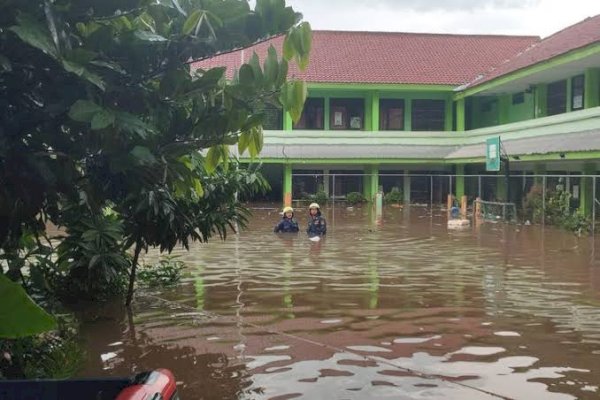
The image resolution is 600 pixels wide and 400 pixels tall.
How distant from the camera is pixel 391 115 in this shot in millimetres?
35375

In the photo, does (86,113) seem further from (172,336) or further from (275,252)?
(275,252)

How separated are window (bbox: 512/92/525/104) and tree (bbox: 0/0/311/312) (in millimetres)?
28911

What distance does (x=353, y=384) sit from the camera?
5250 mm

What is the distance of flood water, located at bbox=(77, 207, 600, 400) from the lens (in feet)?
17.4

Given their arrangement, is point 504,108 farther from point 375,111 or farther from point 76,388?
point 76,388

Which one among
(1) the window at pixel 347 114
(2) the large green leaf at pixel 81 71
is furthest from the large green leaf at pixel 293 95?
(1) the window at pixel 347 114

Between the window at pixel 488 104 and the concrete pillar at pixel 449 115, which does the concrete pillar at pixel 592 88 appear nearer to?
the window at pixel 488 104

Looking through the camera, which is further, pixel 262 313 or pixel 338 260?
pixel 338 260

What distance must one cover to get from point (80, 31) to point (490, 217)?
2213 centimetres

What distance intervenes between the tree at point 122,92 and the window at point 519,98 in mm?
28911

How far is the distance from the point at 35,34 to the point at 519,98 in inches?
1211

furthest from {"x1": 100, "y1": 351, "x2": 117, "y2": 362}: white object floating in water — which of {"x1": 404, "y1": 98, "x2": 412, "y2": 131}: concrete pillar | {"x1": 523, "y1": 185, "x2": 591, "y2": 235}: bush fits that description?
{"x1": 404, "y1": 98, "x2": 412, "y2": 131}: concrete pillar

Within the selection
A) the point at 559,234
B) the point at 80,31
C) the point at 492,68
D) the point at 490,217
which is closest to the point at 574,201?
the point at 490,217

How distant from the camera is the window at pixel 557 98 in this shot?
25.8m
